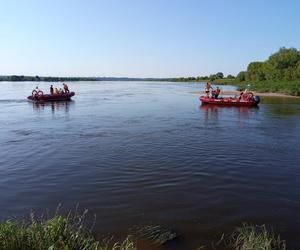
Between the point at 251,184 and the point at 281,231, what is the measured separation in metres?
3.15

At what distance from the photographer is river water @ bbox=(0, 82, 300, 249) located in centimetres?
846

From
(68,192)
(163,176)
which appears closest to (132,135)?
(163,176)

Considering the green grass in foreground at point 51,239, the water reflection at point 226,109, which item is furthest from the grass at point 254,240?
the water reflection at point 226,109

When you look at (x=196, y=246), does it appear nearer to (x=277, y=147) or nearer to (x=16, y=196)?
(x=16, y=196)

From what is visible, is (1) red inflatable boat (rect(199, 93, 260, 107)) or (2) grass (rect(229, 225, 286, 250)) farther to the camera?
(1) red inflatable boat (rect(199, 93, 260, 107))

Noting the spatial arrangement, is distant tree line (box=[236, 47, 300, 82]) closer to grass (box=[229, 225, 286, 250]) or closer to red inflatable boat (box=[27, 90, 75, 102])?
red inflatable boat (box=[27, 90, 75, 102])

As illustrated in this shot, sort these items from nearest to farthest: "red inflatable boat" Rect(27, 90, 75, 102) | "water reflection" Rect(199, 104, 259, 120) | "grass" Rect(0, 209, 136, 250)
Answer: "grass" Rect(0, 209, 136, 250), "water reflection" Rect(199, 104, 259, 120), "red inflatable boat" Rect(27, 90, 75, 102)

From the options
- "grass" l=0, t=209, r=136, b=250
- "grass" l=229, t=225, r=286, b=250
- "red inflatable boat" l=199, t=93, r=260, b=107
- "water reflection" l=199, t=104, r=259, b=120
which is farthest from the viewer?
"red inflatable boat" l=199, t=93, r=260, b=107

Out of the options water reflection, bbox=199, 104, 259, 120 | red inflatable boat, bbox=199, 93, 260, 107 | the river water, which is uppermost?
red inflatable boat, bbox=199, 93, 260, 107

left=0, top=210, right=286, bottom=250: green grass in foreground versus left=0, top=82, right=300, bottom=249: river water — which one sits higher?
left=0, top=210, right=286, bottom=250: green grass in foreground

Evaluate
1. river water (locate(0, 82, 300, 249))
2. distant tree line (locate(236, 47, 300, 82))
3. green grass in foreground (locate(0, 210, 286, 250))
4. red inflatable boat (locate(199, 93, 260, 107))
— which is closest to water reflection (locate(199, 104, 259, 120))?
red inflatable boat (locate(199, 93, 260, 107))

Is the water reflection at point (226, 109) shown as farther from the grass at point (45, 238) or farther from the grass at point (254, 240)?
the grass at point (45, 238)

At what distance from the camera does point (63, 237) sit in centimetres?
593

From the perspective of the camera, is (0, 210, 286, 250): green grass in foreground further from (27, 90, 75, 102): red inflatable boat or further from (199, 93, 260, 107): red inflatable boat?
(27, 90, 75, 102): red inflatable boat
